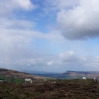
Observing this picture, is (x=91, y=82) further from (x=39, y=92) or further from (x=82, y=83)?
(x=39, y=92)

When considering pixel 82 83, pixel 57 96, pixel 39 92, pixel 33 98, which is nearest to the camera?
pixel 33 98

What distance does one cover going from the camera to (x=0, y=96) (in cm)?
12238

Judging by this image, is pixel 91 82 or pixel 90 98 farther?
pixel 91 82

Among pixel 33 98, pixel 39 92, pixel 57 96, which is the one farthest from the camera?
pixel 39 92

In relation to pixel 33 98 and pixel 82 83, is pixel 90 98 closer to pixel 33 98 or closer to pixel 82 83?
pixel 33 98

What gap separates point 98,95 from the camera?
5374 inches

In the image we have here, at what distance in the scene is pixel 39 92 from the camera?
14500 centimetres

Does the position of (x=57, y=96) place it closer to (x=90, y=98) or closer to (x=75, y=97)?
(x=75, y=97)

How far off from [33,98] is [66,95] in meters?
23.9

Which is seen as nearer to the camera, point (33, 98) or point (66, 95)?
point (33, 98)

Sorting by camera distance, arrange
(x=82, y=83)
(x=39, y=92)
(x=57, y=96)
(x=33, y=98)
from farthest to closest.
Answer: (x=82, y=83) < (x=39, y=92) < (x=57, y=96) < (x=33, y=98)

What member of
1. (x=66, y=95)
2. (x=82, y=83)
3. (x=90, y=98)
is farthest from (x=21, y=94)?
(x=82, y=83)

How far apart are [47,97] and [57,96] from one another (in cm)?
706

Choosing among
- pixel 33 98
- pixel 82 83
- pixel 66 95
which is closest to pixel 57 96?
pixel 66 95
